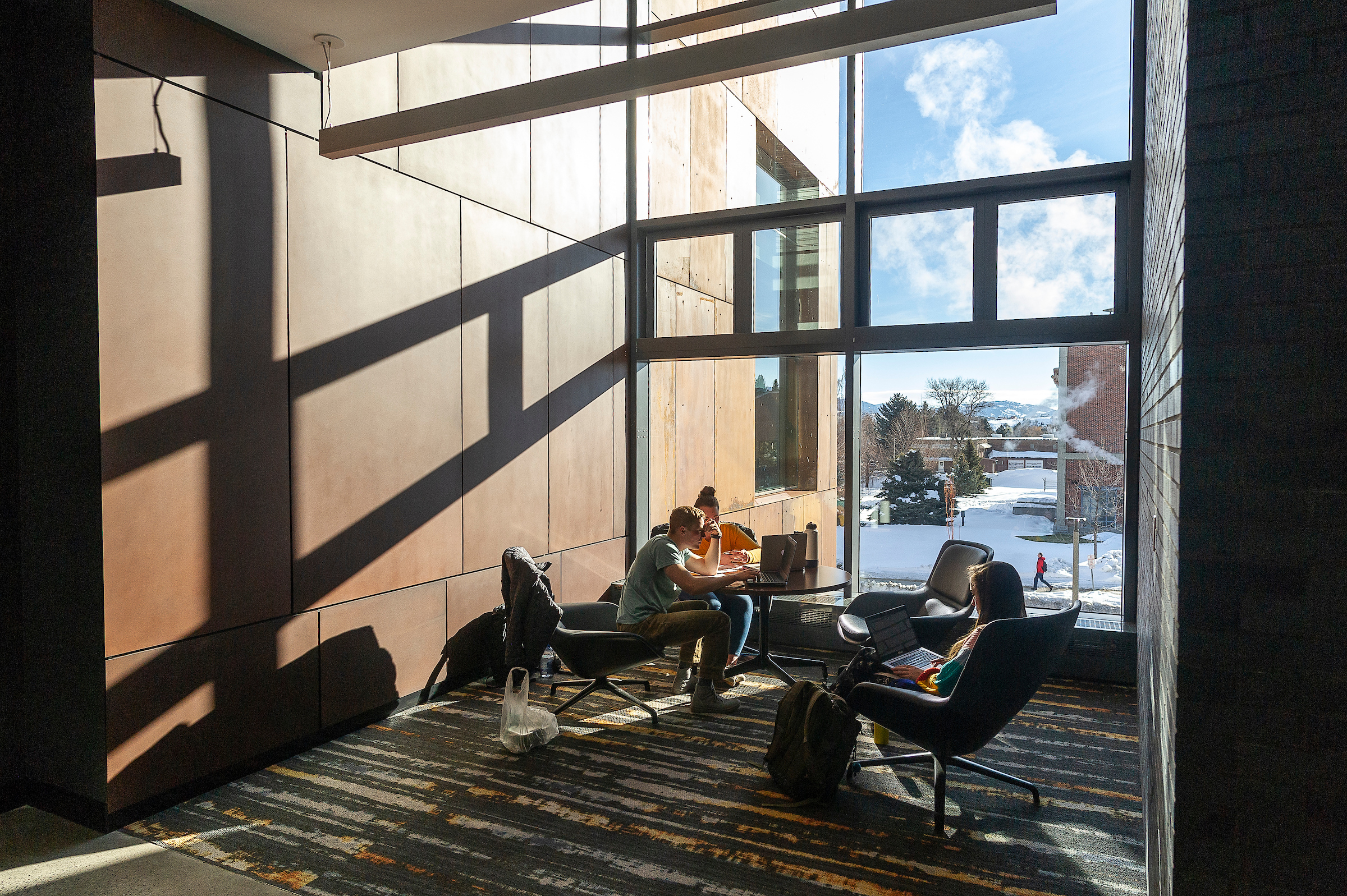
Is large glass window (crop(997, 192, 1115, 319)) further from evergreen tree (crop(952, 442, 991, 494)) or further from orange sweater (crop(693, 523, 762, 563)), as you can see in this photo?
orange sweater (crop(693, 523, 762, 563))

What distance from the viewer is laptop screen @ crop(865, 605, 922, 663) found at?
3.74 metres

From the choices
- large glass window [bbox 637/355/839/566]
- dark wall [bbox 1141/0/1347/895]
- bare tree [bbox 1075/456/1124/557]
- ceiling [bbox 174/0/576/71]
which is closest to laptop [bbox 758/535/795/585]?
large glass window [bbox 637/355/839/566]

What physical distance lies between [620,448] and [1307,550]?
5.78 metres

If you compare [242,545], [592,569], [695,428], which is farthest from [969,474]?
[242,545]

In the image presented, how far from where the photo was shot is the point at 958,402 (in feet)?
19.0

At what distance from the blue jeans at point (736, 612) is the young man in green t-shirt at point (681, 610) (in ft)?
1.16

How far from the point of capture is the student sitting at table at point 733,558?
5.21m

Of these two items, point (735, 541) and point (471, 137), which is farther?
point (735, 541)

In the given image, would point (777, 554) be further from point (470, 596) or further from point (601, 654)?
point (470, 596)

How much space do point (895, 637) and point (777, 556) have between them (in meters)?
1.27

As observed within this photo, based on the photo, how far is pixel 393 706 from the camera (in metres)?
4.54

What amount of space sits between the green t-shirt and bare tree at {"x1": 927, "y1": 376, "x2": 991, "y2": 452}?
2418 millimetres

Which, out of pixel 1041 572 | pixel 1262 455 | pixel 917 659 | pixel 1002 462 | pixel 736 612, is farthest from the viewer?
pixel 1002 462


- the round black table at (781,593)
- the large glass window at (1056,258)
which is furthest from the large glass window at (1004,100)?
the round black table at (781,593)
